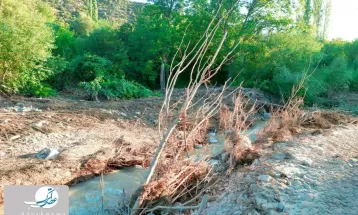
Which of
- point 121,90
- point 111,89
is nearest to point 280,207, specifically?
point 111,89

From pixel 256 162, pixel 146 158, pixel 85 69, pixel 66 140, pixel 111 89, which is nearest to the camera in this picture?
pixel 256 162

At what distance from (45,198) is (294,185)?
3068 mm

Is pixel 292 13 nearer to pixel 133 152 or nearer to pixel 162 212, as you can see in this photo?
pixel 133 152

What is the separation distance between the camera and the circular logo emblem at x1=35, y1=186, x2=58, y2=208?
2.92 metres

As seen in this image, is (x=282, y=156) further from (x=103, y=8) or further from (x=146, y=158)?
(x=103, y=8)

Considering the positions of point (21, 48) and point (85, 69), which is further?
point (85, 69)

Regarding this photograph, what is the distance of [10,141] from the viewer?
6.14 metres

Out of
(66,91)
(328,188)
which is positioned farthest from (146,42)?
(328,188)

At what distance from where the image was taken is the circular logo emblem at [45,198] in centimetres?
292

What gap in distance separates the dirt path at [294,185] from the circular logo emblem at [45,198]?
1.77 m

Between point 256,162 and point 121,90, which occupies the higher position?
point 121,90

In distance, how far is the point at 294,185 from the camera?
3.98m

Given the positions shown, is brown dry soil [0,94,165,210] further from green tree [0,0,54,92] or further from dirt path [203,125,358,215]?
dirt path [203,125,358,215]

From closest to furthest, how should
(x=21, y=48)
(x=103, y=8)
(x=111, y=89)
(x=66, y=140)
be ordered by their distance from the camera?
(x=66, y=140) → (x=21, y=48) → (x=111, y=89) → (x=103, y=8)
